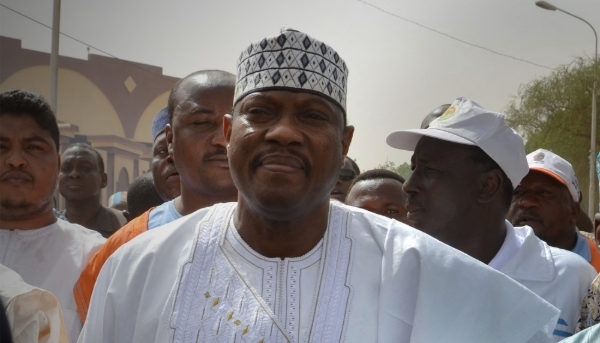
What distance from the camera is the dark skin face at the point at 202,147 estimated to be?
11.3ft

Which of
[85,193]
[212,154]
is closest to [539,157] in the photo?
[212,154]

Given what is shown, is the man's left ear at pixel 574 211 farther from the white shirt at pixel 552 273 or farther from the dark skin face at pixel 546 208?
the white shirt at pixel 552 273

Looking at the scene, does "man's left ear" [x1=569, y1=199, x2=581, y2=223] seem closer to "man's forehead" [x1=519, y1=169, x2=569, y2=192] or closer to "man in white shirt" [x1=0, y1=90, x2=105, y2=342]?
"man's forehead" [x1=519, y1=169, x2=569, y2=192]

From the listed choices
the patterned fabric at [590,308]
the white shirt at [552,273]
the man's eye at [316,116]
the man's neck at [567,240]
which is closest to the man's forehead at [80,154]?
the man's neck at [567,240]

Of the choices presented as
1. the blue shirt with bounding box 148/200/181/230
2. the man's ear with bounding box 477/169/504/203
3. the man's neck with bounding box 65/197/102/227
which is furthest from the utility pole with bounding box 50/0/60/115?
the man's ear with bounding box 477/169/504/203

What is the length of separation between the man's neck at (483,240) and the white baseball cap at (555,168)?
0.97 m

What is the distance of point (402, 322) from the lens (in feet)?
7.54

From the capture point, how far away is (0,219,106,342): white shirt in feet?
10.7

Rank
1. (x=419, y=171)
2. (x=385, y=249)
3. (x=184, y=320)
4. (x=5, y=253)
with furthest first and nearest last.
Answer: (x=419, y=171) → (x=5, y=253) → (x=385, y=249) → (x=184, y=320)

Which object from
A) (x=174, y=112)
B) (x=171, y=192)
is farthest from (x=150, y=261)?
(x=171, y=192)

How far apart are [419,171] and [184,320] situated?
1716mm

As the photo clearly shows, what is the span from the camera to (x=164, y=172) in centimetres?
466

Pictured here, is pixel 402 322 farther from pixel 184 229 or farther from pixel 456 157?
pixel 456 157

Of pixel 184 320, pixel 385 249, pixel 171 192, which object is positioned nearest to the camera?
pixel 184 320
